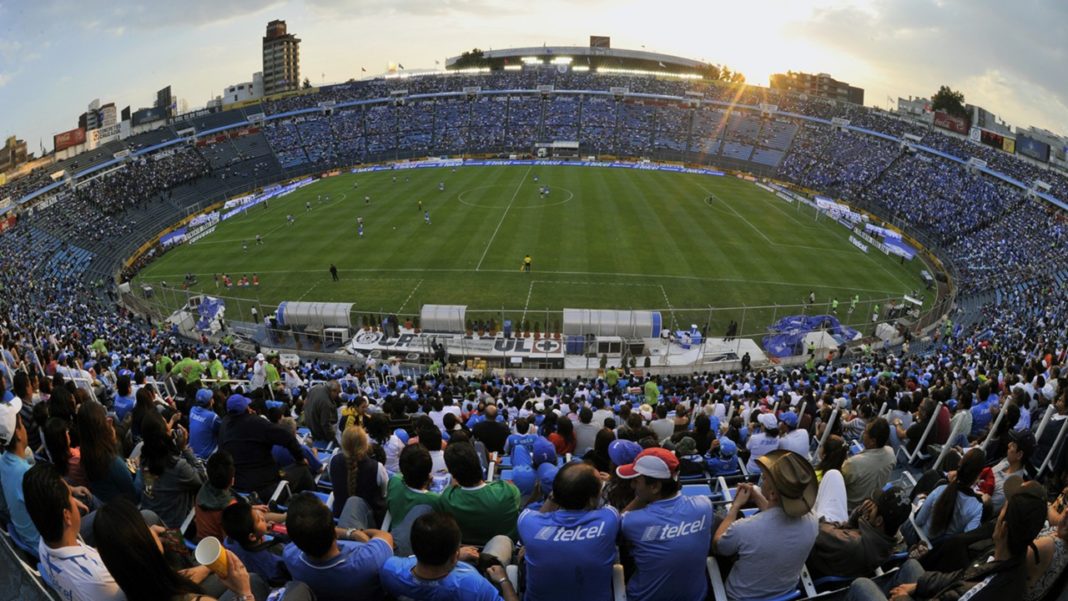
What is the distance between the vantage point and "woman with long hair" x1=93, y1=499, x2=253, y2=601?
4191 mm

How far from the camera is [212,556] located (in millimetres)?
4633

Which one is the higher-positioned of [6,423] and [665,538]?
[665,538]

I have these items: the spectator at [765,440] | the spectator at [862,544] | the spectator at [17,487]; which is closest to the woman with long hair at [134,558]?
the spectator at [17,487]

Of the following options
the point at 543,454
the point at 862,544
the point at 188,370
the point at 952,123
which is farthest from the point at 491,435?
the point at 952,123

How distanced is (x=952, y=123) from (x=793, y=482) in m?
84.0

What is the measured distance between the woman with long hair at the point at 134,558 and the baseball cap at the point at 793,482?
422 cm

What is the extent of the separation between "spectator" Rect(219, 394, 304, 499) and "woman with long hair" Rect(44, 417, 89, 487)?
58.4 inches

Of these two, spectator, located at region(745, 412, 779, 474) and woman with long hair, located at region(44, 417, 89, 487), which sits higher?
woman with long hair, located at region(44, 417, 89, 487)

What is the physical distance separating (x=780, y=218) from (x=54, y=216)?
62.1 m

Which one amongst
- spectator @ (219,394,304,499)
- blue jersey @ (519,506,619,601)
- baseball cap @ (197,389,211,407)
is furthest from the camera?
baseball cap @ (197,389,211,407)

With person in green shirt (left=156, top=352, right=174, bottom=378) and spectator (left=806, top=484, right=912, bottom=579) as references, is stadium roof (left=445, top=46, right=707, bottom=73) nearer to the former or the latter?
person in green shirt (left=156, top=352, right=174, bottom=378)

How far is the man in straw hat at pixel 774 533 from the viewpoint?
4.93m

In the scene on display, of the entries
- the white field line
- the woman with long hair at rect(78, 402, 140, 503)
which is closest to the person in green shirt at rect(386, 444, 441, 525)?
the woman with long hair at rect(78, 402, 140, 503)

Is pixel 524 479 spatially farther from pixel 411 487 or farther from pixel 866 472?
pixel 866 472
